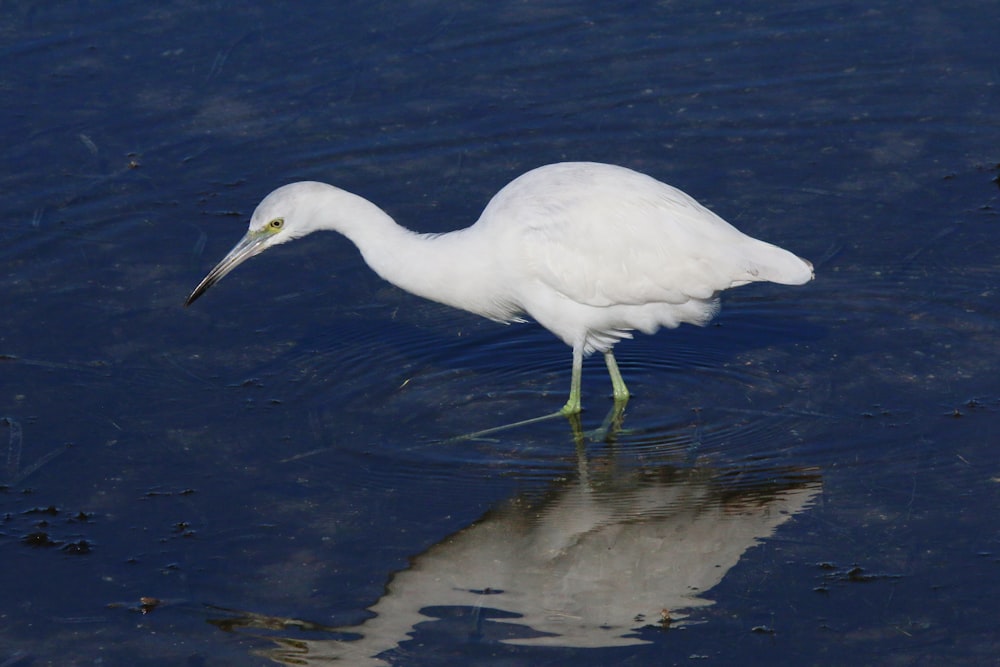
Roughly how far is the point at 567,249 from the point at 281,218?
5.00 feet

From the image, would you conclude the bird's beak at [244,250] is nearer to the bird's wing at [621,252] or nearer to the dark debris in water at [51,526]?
the bird's wing at [621,252]

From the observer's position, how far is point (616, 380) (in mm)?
8594

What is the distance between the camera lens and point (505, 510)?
7.63 meters

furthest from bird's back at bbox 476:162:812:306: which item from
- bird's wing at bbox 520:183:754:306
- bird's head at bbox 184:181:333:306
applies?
bird's head at bbox 184:181:333:306

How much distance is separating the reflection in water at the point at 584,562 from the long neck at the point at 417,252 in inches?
46.8

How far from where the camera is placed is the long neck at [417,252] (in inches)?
321

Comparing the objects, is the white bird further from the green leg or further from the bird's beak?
the green leg

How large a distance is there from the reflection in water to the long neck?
1188 millimetres

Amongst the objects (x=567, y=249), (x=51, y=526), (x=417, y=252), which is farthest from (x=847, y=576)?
(x=51, y=526)

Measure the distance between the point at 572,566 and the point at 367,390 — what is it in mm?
→ 2103

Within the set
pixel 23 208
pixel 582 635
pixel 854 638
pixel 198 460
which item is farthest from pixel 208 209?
pixel 854 638

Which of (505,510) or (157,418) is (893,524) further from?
(157,418)

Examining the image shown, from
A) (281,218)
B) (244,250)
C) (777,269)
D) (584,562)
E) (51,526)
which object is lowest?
(584,562)

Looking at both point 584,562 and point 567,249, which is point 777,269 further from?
point 584,562
